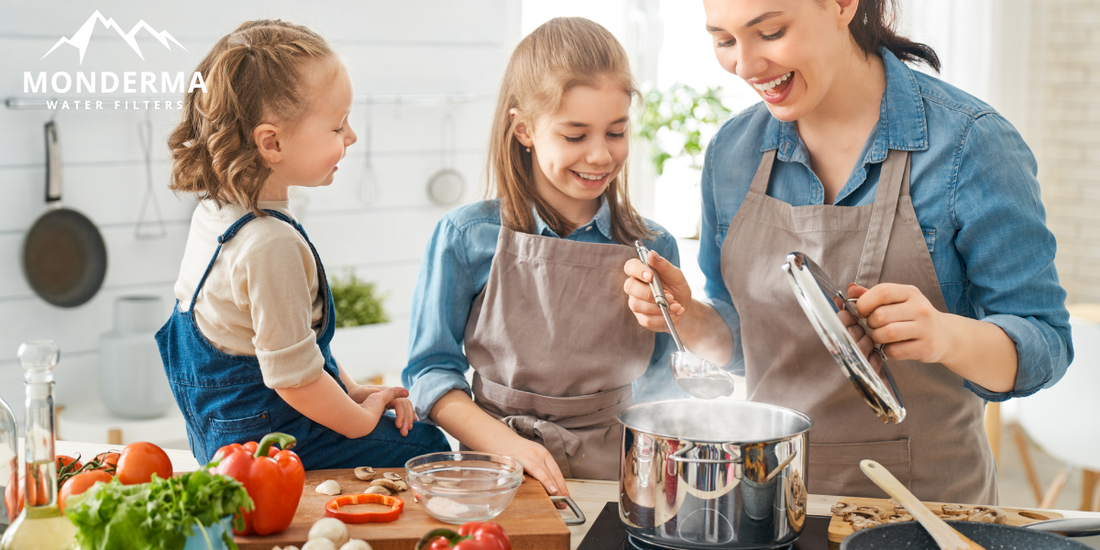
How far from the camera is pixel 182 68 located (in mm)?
2602

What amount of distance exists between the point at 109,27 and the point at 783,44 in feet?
6.86

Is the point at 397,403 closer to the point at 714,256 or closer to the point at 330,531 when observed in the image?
the point at 330,531

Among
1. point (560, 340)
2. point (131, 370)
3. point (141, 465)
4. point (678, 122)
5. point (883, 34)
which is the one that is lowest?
point (131, 370)

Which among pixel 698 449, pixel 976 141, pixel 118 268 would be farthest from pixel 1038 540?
pixel 118 268

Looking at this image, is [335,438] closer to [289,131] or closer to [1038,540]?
[289,131]

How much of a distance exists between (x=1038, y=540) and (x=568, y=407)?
655 mm

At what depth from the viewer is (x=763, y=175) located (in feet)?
4.39

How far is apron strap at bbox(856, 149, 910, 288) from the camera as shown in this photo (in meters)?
1.19

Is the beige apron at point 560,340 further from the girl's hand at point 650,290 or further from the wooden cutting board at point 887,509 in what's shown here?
the wooden cutting board at point 887,509

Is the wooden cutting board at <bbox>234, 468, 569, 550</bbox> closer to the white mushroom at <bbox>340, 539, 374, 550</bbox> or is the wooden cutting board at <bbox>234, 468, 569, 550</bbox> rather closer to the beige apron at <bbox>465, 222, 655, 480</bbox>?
the white mushroom at <bbox>340, 539, 374, 550</bbox>

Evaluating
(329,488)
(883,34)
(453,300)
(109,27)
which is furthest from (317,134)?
(109,27)

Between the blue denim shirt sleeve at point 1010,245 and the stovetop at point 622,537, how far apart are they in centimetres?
34

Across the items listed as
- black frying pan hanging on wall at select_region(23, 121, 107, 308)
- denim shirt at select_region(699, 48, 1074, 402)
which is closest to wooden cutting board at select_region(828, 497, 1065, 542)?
denim shirt at select_region(699, 48, 1074, 402)

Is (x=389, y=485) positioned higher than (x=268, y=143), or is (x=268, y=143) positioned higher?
(x=268, y=143)
